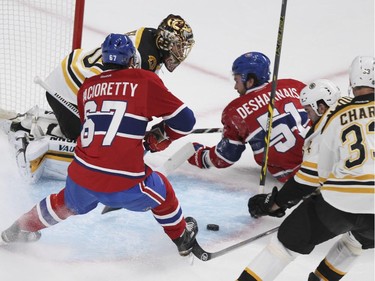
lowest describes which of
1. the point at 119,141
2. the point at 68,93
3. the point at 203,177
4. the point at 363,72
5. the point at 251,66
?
the point at 203,177

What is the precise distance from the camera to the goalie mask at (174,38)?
3.58m

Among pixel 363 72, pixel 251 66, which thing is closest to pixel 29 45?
pixel 251 66

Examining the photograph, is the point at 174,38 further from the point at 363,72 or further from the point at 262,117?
the point at 363,72

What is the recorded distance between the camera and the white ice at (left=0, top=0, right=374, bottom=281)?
3.07 metres

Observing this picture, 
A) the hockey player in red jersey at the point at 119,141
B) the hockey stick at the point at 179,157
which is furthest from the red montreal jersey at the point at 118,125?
the hockey stick at the point at 179,157

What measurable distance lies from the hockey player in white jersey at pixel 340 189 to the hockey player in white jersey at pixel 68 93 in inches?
41.3

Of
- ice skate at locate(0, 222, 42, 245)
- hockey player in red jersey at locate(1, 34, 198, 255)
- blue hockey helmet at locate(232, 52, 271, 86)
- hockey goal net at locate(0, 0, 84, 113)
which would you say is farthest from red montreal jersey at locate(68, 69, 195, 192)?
hockey goal net at locate(0, 0, 84, 113)

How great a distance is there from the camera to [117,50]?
2846mm

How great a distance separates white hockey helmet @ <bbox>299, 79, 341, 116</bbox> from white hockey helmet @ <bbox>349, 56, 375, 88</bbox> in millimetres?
653

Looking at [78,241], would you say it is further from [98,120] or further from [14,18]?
[14,18]

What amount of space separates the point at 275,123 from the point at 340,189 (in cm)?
111

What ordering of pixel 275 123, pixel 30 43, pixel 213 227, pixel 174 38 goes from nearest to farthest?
pixel 213 227
pixel 174 38
pixel 275 123
pixel 30 43

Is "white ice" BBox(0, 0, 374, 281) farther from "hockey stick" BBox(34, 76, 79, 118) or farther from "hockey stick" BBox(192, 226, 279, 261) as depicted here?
"hockey stick" BBox(34, 76, 79, 118)

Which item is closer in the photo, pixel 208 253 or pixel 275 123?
pixel 208 253
